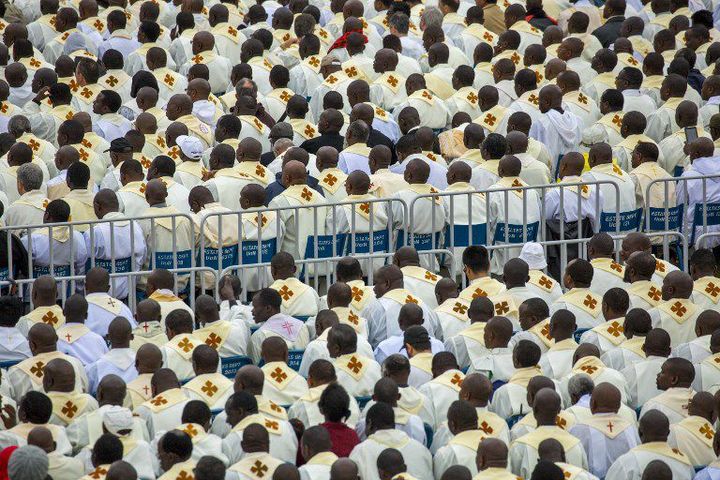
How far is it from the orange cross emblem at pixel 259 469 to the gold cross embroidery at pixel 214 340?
2.42 meters

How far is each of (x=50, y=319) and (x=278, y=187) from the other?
3.27 m

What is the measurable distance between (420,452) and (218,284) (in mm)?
3830

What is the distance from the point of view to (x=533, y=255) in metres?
18.6

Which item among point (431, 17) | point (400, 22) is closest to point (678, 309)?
point (400, 22)

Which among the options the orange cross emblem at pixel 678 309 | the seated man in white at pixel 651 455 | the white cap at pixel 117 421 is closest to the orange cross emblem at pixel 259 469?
the white cap at pixel 117 421

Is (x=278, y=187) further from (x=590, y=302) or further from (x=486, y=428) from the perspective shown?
(x=486, y=428)

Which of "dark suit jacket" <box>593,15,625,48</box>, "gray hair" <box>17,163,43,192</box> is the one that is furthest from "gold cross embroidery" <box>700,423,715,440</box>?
"dark suit jacket" <box>593,15,625,48</box>

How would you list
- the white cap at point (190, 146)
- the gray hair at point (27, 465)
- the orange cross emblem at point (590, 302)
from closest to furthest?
1. the gray hair at point (27, 465)
2. the orange cross emblem at point (590, 302)
3. the white cap at point (190, 146)

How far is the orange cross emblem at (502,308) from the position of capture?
1762cm

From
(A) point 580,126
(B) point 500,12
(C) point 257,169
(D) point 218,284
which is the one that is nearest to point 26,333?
(D) point 218,284

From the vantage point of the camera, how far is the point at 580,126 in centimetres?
2244

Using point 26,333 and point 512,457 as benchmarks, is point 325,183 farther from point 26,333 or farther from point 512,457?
point 512,457

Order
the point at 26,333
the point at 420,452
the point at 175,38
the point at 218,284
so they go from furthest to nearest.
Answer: the point at 175,38, the point at 218,284, the point at 26,333, the point at 420,452

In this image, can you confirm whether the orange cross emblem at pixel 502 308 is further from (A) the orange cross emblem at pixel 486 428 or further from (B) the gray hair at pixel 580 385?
(A) the orange cross emblem at pixel 486 428
